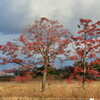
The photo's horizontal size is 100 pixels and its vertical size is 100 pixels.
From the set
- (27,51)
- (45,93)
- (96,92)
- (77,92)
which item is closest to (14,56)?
(27,51)

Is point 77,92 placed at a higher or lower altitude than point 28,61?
lower

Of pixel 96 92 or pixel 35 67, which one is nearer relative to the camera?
pixel 96 92

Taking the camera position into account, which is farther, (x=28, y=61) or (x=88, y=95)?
(x=28, y=61)

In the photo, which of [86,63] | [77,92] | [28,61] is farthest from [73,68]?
[28,61]

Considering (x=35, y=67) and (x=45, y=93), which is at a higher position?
(x=35, y=67)

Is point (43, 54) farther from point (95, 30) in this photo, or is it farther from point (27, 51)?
point (95, 30)

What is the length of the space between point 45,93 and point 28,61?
235 cm

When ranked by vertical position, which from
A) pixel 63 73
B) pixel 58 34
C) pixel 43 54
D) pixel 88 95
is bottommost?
pixel 88 95

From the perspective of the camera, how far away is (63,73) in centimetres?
1709

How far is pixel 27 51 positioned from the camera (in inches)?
615

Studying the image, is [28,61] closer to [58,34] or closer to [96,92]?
[58,34]

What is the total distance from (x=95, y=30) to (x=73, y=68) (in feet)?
9.66

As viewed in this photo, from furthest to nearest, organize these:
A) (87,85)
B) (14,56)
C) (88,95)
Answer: (87,85), (14,56), (88,95)

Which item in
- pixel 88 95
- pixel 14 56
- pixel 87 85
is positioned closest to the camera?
pixel 88 95
